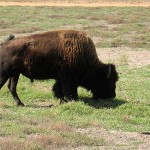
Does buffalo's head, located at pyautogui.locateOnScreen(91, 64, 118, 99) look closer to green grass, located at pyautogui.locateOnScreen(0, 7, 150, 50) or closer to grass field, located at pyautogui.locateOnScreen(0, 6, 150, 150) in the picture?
grass field, located at pyautogui.locateOnScreen(0, 6, 150, 150)

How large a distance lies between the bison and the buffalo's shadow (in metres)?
0.39

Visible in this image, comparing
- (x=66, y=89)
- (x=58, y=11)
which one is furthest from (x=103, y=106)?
(x=58, y=11)

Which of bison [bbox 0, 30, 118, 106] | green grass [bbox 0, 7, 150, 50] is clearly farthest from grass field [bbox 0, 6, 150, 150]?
green grass [bbox 0, 7, 150, 50]

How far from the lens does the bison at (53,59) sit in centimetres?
1147

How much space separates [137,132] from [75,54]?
2.88 m

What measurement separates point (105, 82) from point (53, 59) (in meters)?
1.38

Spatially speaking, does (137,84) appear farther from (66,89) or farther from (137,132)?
(137,132)

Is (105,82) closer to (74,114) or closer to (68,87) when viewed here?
(68,87)

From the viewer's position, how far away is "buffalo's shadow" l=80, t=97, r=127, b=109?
11547 mm

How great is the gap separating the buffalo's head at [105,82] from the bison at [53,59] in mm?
88

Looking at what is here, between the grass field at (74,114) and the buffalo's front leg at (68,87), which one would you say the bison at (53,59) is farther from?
the grass field at (74,114)

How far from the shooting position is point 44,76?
461 inches

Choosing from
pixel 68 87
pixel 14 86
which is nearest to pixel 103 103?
pixel 68 87

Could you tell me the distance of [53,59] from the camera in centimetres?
1150
